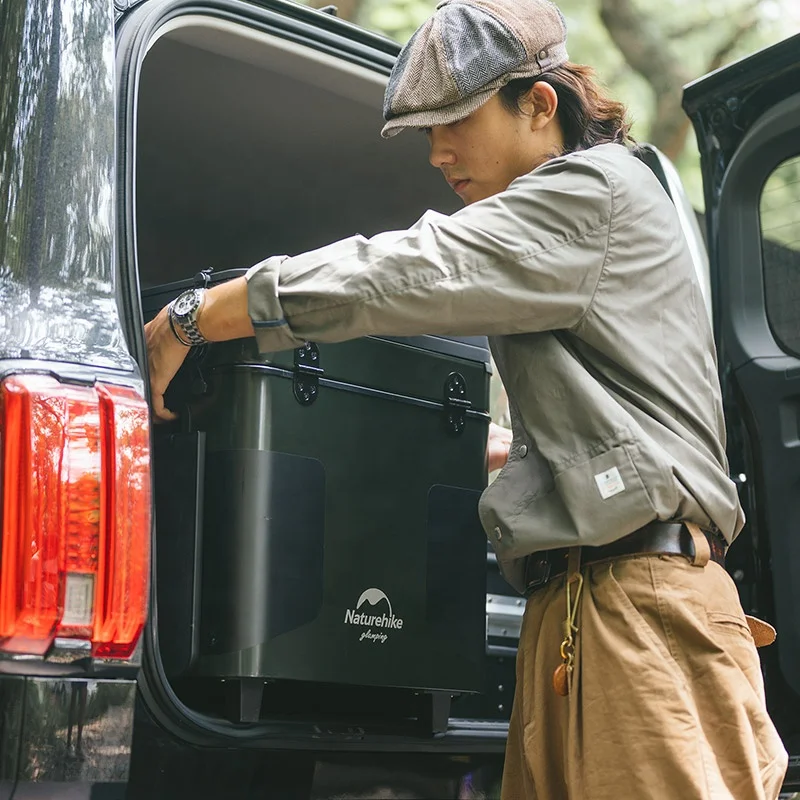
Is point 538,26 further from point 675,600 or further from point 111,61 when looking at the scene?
point 675,600

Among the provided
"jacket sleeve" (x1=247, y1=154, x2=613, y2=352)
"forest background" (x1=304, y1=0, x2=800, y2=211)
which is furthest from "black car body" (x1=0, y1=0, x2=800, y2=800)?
"forest background" (x1=304, y1=0, x2=800, y2=211)

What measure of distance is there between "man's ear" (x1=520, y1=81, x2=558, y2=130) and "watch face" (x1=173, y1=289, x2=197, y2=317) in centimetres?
58

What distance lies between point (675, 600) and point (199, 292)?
78 centimetres

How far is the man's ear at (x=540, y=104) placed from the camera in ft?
6.57

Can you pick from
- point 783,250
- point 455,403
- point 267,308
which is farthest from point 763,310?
point 267,308

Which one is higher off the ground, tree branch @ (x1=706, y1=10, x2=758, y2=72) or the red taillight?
Result: tree branch @ (x1=706, y1=10, x2=758, y2=72)

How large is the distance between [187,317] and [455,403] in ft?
2.04

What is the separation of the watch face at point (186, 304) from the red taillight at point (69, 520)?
0.33 m

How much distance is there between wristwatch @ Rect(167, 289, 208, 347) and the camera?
189 cm

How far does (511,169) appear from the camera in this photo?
6.72 ft

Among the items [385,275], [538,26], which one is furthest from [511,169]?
[385,275]

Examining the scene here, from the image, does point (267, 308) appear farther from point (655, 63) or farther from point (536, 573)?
point (655, 63)

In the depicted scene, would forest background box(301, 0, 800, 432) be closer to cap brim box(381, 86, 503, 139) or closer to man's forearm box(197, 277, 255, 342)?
cap brim box(381, 86, 503, 139)

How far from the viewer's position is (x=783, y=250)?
271 cm
